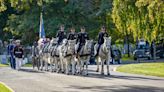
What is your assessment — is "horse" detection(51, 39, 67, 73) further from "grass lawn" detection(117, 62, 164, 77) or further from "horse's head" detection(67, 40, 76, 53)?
"grass lawn" detection(117, 62, 164, 77)

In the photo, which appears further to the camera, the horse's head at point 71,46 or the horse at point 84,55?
the horse's head at point 71,46

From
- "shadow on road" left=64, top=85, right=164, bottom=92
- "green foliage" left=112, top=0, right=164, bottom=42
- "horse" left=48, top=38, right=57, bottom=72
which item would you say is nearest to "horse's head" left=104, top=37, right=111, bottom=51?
"green foliage" left=112, top=0, right=164, bottom=42

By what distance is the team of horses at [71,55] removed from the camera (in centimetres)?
2589

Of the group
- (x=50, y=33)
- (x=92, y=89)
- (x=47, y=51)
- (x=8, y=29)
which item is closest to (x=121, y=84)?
(x=92, y=89)

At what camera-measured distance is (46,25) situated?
182ft

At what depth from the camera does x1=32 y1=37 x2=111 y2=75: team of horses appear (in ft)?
84.9

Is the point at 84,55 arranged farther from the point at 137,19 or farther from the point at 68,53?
the point at 137,19

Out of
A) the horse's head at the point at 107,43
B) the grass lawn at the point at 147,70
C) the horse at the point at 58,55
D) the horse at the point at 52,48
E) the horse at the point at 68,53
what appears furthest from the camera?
the horse at the point at 52,48

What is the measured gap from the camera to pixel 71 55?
2730 cm

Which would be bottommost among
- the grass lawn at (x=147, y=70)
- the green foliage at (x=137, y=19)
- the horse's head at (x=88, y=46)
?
the grass lawn at (x=147, y=70)

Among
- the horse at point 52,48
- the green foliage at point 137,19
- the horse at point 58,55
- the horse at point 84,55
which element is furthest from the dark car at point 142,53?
the horse at point 84,55

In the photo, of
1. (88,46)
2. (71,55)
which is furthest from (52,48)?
(88,46)

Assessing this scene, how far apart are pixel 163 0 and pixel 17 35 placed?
1487 inches

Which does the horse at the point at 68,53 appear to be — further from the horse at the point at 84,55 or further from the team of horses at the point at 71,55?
the horse at the point at 84,55
